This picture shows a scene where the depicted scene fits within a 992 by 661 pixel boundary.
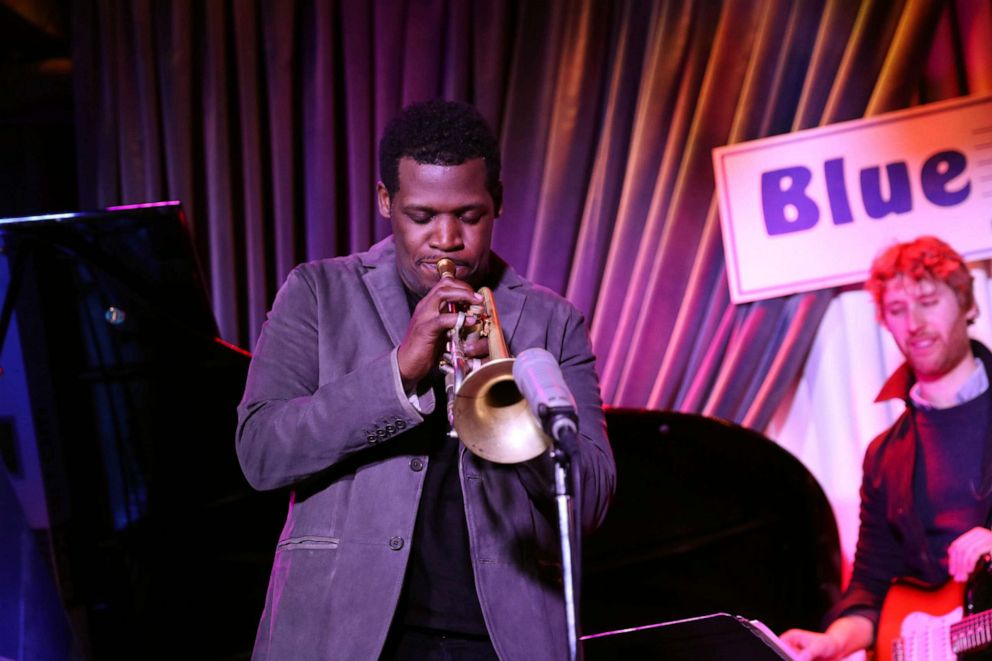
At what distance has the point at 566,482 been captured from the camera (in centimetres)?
127

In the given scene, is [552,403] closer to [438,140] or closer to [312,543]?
[312,543]

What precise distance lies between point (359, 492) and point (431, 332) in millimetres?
321

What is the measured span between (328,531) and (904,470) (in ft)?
8.70

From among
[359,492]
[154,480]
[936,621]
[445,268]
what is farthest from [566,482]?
[936,621]

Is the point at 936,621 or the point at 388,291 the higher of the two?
the point at 388,291

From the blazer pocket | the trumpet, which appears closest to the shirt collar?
the trumpet

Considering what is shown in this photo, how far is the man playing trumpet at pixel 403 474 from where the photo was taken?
157 centimetres

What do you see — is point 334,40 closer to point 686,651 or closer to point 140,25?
point 140,25

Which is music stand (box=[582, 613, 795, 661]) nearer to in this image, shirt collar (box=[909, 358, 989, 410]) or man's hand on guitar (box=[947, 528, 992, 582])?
man's hand on guitar (box=[947, 528, 992, 582])

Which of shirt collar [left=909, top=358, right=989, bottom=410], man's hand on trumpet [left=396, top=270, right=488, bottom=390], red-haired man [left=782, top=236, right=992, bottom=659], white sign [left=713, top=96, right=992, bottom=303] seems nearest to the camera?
man's hand on trumpet [left=396, top=270, right=488, bottom=390]

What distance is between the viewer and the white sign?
3.62m

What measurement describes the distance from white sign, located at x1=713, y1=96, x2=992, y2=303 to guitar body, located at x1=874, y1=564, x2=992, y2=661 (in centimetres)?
120

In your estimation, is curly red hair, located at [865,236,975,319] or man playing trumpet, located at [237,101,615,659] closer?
man playing trumpet, located at [237,101,615,659]

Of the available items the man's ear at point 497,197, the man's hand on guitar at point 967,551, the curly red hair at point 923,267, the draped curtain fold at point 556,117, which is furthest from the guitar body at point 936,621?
the man's ear at point 497,197
